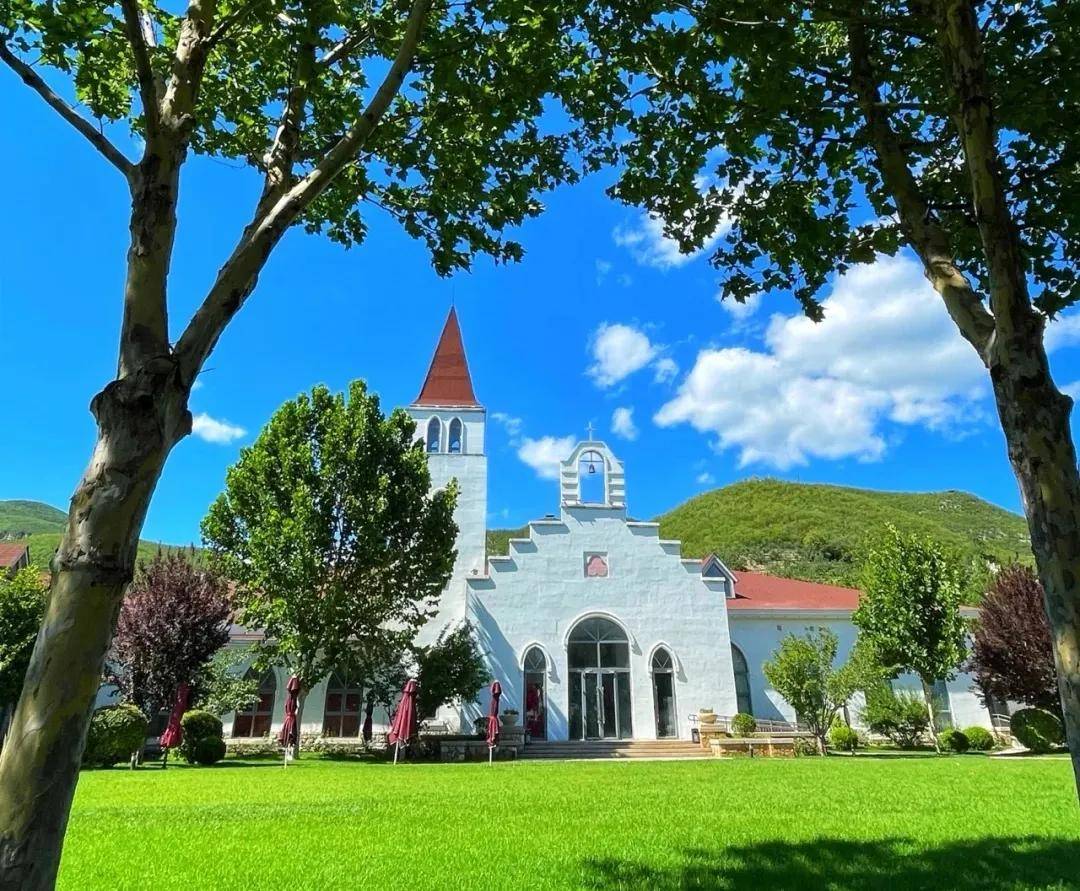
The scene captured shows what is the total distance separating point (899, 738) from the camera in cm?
2655

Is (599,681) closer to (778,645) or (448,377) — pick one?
(778,645)

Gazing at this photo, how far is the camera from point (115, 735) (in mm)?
17625

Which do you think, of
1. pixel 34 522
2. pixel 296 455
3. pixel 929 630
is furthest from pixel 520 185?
pixel 34 522

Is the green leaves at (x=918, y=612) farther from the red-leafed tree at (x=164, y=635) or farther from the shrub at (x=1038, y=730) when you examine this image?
the red-leafed tree at (x=164, y=635)

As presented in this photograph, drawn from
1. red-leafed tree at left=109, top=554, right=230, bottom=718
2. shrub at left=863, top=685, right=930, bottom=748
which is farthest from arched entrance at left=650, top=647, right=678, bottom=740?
red-leafed tree at left=109, top=554, right=230, bottom=718

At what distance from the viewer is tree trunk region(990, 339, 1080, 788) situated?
3143 millimetres

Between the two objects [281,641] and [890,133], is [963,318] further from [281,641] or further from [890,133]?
[281,641]

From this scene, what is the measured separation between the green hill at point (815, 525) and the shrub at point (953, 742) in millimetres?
37238

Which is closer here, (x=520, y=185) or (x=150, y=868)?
(x=150, y=868)

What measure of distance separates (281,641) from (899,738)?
23072 millimetres

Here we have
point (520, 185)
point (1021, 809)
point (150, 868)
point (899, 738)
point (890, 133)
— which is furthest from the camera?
point (899, 738)

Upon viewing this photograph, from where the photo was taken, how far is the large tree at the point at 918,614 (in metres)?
24.8

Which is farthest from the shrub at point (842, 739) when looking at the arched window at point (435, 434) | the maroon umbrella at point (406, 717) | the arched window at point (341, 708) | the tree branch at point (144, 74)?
the tree branch at point (144, 74)

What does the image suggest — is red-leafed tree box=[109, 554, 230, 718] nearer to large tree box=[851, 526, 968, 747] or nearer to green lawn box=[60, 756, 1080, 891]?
green lawn box=[60, 756, 1080, 891]
